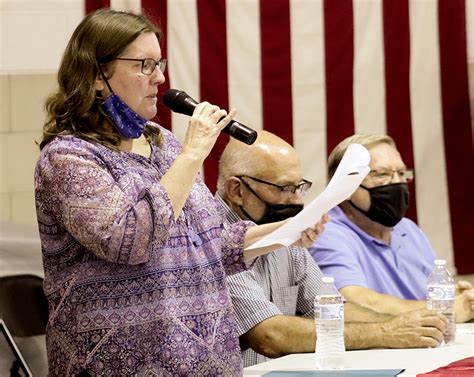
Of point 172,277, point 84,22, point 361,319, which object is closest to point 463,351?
point 361,319

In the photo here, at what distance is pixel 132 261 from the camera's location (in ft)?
7.20

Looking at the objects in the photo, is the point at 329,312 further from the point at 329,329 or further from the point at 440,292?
the point at 440,292

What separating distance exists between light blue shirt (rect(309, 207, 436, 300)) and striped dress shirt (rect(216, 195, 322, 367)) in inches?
8.3

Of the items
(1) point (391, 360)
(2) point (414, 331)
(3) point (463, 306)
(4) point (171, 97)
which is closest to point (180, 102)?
(4) point (171, 97)

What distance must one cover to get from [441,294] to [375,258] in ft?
1.99

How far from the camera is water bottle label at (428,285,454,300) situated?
330cm

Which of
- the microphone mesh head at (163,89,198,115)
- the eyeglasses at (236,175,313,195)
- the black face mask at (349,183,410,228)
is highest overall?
the microphone mesh head at (163,89,198,115)

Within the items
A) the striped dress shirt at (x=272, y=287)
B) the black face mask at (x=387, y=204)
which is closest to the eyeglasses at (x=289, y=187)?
the striped dress shirt at (x=272, y=287)

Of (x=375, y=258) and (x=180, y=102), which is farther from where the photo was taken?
(x=375, y=258)

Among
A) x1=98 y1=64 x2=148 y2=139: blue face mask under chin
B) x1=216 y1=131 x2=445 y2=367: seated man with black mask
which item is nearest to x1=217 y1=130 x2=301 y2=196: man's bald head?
x1=216 y1=131 x2=445 y2=367: seated man with black mask

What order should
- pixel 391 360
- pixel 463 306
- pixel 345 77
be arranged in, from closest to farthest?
pixel 391 360, pixel 463 306, pixel 345 77

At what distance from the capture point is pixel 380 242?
12.9ft

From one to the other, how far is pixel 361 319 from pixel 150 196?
52.4 inches

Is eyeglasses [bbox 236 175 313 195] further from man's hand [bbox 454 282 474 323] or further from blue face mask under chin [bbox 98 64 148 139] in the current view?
blue face mask under chin [bbox 98 64 148 139]
